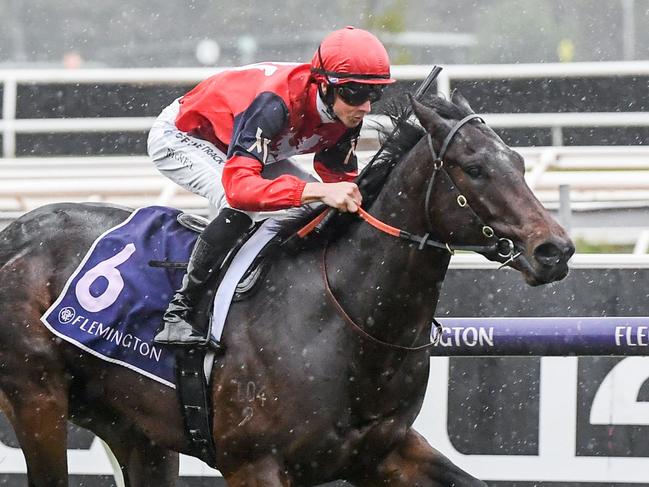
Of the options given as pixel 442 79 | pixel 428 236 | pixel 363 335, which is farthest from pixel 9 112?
pixel 428 236

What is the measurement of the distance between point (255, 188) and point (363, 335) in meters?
0.54

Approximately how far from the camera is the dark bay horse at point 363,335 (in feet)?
12.4

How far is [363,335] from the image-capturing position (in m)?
3.96

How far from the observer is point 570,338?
470 centimetres

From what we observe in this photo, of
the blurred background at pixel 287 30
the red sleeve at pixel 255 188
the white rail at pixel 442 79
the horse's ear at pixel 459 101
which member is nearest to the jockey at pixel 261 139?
the red sleeve at pixel 255 188

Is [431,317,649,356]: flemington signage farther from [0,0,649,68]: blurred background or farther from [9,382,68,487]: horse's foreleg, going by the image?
[0,0,649,68]: blurred background

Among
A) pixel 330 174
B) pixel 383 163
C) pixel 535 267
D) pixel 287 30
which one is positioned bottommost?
pixel 535 267

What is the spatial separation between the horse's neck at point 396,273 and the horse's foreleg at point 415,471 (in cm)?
39

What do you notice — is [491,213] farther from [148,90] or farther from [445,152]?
[148,90]

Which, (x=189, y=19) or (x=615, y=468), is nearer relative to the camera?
(x=615, y=468)

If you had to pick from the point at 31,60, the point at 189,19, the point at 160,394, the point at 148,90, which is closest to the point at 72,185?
the point at 148,90

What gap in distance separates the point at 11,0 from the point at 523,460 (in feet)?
94.1

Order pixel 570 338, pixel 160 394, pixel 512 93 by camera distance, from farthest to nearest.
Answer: pixel 512 93, pixel 570 338, pixel 160 394

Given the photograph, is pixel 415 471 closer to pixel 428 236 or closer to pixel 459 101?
pixel 428 236
